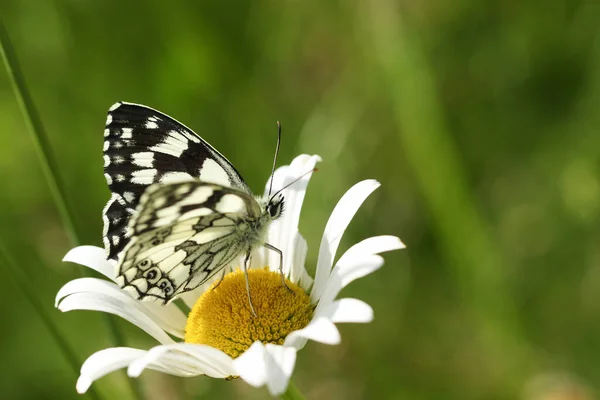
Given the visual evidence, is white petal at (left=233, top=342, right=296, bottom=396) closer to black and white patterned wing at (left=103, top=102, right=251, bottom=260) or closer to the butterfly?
the butterfly

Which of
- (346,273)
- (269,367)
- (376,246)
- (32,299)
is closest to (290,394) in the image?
(269,367)

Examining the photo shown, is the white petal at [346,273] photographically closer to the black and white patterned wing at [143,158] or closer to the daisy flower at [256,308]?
the daisy flower at [256,308]

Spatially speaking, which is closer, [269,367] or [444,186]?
[269,367]

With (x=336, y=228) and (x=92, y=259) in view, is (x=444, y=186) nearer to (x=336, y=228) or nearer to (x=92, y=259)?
(x=336, y=228)

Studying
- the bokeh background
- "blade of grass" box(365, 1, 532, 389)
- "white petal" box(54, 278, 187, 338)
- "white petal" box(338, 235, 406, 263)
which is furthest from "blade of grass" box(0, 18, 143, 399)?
"blade of grass" box(365, 1, 532, 389)

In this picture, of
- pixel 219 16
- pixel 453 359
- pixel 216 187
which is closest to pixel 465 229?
pixel 453 359

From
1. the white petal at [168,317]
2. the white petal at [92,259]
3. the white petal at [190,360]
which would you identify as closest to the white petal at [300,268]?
the white petal at [168,317]
